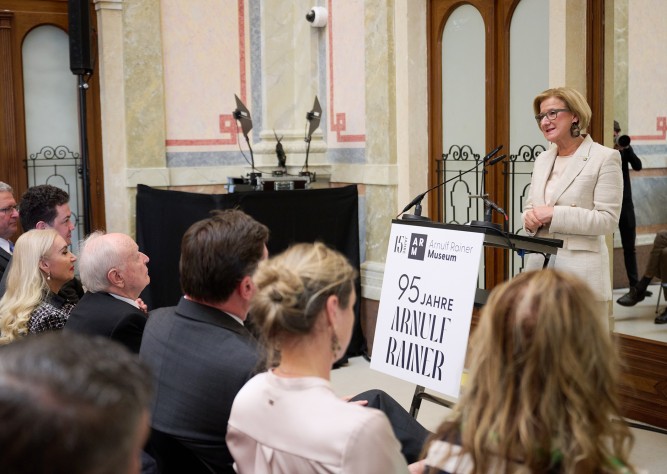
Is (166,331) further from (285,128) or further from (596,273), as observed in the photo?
(285,128)

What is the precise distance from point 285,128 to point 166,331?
428cm

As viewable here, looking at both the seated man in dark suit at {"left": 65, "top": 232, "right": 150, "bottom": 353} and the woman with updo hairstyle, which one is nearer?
the woman with updo hairstyle

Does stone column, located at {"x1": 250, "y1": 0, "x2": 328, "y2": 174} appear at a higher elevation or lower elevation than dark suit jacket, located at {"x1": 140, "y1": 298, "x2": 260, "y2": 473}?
higher

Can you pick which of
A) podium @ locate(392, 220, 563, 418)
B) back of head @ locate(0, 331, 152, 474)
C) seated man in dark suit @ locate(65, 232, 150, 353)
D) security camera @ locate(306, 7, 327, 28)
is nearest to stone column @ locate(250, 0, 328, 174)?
security camera @ locate(306, 7, 327, 28)

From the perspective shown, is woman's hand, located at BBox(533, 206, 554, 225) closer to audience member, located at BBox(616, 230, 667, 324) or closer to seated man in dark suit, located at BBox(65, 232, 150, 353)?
audience member, located at BBox(616, 230, 667, 324)

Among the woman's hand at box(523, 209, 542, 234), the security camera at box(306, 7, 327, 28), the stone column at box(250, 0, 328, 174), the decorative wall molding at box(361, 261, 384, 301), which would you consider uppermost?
the security camera at box(306, 7, 327, 28)

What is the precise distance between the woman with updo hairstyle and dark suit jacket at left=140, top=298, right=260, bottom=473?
0.28 metres

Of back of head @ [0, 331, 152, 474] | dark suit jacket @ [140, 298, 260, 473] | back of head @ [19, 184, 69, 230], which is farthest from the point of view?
back of head @ [19, 184, 69, 230]

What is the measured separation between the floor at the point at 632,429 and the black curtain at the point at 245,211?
1.55 feet

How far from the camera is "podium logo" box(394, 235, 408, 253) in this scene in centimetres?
350

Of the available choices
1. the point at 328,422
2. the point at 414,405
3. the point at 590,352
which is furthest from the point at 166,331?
the point at 414,405

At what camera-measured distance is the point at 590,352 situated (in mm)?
1448

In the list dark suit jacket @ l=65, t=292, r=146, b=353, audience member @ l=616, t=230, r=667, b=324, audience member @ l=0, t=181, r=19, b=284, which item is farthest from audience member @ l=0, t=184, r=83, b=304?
audience member @ l=616, t=230, r=667, b=324

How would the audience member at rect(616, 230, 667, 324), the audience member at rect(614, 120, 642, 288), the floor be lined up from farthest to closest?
the audience member at rect(614, 120, 642, 288), the audience member at rect(616, 230, 667, 324), the floor
